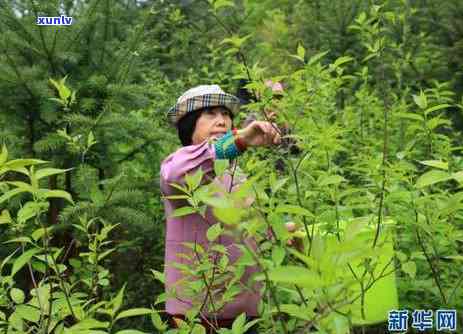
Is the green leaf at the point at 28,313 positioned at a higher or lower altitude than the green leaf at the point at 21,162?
lower

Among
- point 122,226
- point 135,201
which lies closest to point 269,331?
point 135,201

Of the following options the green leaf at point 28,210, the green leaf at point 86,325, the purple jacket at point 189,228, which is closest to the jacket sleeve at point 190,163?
the purple jacket at point 189,228

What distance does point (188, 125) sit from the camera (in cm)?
240

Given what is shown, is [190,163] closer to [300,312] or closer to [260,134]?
[260,134]

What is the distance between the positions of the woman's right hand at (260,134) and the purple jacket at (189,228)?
0.18 meters

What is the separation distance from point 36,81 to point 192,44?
540 cm

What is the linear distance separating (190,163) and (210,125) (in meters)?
0.45

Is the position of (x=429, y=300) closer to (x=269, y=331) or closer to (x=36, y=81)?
(x=269, y=331)

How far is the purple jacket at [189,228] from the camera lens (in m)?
1.92

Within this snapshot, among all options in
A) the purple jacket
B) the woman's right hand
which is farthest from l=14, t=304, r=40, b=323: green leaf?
the woman's right hand

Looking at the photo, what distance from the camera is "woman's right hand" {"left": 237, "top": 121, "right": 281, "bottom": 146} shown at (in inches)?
66.5

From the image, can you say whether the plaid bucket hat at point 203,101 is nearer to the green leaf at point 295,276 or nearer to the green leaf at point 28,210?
the green leaf at point 28,210

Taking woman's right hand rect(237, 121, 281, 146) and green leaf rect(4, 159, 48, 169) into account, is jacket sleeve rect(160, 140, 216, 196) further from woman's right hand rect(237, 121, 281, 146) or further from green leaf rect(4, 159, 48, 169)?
green leaf rect(4, 159, 48, 169)

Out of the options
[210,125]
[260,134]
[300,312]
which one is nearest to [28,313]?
[300,312]
